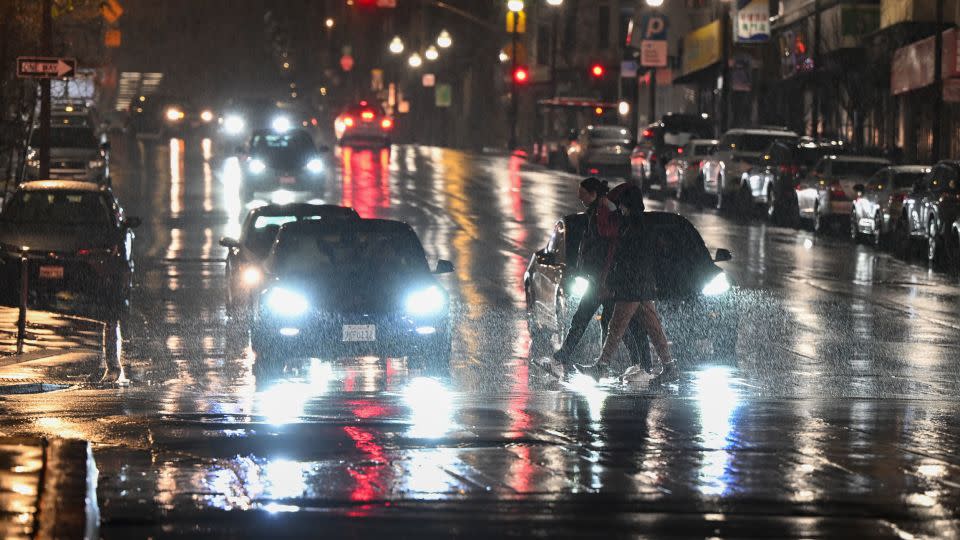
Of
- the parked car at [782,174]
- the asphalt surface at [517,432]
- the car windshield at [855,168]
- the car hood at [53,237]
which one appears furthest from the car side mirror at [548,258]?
the parked car at [782,174]

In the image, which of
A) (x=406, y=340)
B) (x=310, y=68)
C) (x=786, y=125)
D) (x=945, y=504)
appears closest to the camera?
(x=945, y=504)

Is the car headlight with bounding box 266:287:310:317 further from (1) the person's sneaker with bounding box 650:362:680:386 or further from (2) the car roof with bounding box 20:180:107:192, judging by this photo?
(2) the car roof with bounding box 20:180:107:192

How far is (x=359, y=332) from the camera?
15.6m

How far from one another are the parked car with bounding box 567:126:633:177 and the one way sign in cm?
3005

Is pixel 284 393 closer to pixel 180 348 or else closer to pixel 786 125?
pixel 180 348

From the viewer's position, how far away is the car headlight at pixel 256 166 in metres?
44.9

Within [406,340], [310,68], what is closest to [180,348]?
[406,340]

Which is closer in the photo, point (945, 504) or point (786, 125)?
point (945, 504)

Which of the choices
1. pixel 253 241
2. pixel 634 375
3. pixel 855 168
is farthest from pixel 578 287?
pixel 855 168

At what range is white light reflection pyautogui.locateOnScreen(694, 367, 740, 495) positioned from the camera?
995 centimetres

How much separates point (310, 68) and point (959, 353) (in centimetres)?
17763

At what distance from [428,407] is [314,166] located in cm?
3255

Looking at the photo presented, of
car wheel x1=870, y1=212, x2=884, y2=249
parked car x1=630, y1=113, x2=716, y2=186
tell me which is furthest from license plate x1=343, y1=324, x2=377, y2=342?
parked car x1=630, y1=113, x2=716, y2=186

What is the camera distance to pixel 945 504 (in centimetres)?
922
